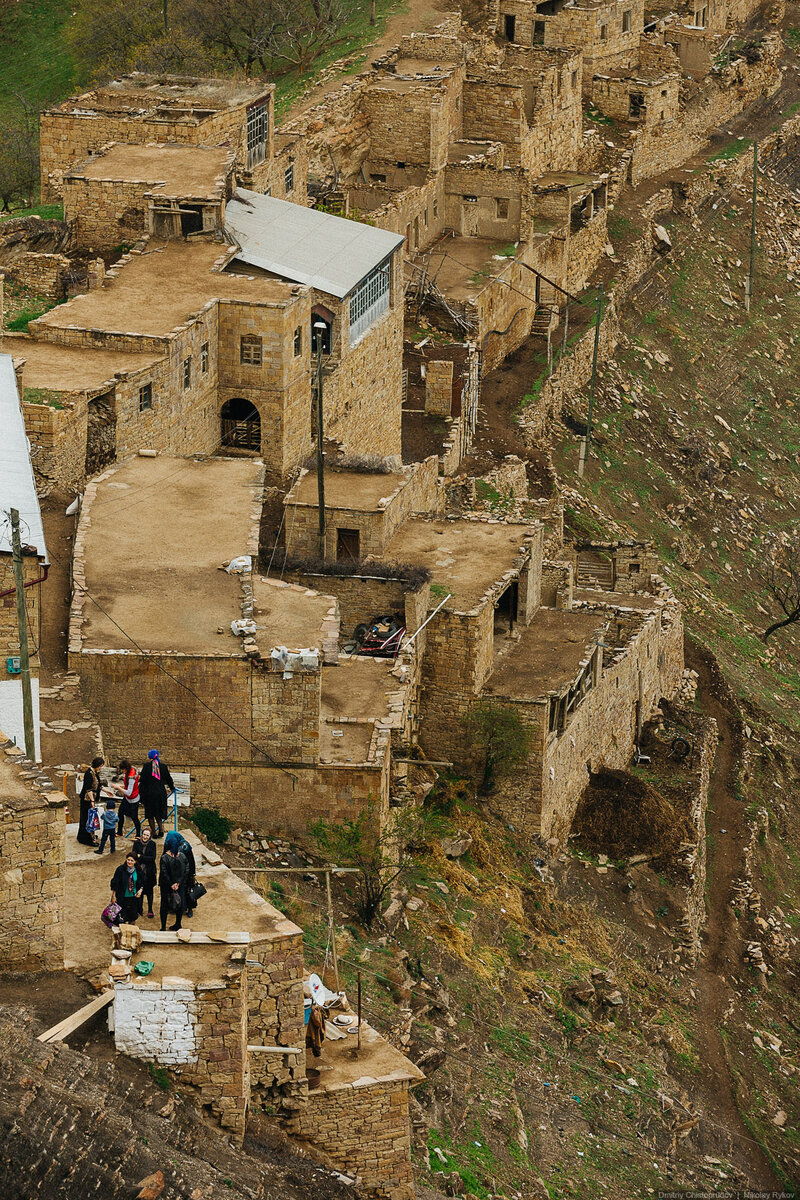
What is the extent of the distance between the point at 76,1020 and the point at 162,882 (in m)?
2.79

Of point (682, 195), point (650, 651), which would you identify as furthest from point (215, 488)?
point (682, 195)

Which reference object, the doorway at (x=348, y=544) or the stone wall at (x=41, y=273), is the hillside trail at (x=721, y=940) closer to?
the doorway at (x=348, y=544)

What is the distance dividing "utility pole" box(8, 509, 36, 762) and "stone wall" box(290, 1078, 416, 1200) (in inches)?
265

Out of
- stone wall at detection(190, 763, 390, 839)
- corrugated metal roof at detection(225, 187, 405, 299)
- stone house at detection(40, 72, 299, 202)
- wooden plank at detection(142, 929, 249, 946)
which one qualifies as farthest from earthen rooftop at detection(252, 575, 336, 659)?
stone house at detection(40, 72, 299, 202)

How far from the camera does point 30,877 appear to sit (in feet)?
86.6

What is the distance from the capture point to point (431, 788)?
135 feet

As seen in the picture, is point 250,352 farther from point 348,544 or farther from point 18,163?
point 18,163

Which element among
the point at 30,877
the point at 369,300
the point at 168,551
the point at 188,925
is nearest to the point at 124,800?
the point at 188,925

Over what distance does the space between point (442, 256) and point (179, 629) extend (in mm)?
32412

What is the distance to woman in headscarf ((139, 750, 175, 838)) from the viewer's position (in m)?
31.6

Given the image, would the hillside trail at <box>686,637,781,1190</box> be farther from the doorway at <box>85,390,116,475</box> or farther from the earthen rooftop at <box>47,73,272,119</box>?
the earthen rooftop at <box>47,73,272,119</box>

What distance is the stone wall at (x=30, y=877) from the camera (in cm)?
2612

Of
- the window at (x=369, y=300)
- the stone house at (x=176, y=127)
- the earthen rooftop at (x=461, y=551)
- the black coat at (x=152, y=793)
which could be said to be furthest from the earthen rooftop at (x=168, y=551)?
the stone house at (x=176, y=127)

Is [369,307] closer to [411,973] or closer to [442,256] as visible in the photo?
[442,256]
